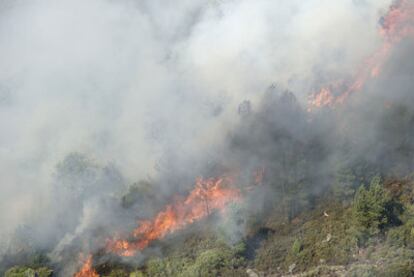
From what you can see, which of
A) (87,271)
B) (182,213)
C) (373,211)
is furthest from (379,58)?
(87,271)

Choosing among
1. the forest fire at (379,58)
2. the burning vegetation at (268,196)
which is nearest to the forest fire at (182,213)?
the burning vegetation at (268,196)

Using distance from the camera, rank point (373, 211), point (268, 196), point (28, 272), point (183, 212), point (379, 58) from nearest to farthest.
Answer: point (373, 211), point (28, 272), point (268, 196), point (183, 212), point (379, 58)

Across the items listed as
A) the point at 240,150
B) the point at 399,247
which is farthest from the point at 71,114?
the point at 399,247

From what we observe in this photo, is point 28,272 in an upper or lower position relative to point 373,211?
upper

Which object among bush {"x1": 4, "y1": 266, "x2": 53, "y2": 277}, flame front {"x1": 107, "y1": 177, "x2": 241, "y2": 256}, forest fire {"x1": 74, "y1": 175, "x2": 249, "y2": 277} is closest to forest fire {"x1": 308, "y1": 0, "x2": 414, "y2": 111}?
forest fire {"x1": 74, "y1": 175, "x2": 249, "y2": 277}

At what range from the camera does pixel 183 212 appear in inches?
3757

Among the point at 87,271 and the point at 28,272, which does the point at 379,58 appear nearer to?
the point at 87,271

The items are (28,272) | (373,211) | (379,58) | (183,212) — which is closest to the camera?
(373,211)

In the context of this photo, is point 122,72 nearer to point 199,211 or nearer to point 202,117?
point 202,117

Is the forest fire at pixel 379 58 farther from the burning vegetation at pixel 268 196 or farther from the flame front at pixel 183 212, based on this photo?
the flame front at pixel 183 212

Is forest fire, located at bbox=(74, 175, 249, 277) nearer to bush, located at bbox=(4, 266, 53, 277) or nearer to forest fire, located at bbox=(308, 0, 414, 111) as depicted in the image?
bush, located at bbox=(4, 266, 53, 277)

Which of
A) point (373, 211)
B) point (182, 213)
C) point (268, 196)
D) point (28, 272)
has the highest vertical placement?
point (182, 213)

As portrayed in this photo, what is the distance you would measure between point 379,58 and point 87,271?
205ft

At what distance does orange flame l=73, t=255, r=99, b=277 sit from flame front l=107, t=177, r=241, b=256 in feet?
12.0
